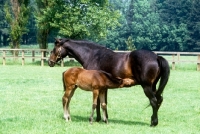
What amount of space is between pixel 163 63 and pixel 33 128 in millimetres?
3030

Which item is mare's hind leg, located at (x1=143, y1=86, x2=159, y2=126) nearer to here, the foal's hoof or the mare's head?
the foal's hoof

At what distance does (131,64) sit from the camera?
8.20 meters

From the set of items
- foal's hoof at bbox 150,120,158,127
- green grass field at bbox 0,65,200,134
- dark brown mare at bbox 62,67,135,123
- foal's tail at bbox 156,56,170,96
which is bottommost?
green grass field at bbox 0,65,200,134

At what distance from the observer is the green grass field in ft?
25.2

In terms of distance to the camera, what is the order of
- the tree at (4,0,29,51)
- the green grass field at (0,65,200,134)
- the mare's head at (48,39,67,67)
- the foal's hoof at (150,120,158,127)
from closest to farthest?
1. the green grass field at (0,65,200,134)
2. the foal's hoof at (150,120,158,127)
3. the mare's head at (48,39,67,67)
4. the tree at (4,0,29,51)

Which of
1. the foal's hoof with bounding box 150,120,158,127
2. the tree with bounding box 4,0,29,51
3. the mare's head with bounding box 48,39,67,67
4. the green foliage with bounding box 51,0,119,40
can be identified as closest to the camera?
the foal's hoof with bounding box 150,120,158,127

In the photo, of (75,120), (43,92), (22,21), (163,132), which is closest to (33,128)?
(75,120)

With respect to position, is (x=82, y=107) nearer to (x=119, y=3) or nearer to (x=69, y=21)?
(x=69, y=21)

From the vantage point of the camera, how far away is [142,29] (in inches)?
3031

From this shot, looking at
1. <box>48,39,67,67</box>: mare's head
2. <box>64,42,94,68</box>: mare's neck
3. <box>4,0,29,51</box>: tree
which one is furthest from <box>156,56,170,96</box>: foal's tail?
<box>4,0,29,51</box>: tree

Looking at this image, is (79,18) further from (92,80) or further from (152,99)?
(152,99)

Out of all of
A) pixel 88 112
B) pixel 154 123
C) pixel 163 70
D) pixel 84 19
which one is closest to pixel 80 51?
pixel 88 112

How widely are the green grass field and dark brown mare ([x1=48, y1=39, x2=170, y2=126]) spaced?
65 centimetres

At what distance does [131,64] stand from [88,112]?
229cm
